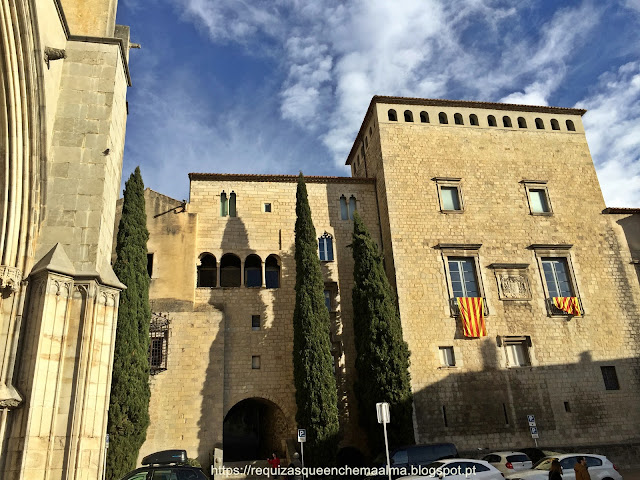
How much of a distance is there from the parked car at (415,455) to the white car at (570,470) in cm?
191

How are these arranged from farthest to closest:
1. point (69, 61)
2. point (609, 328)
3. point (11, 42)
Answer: point (609, 328) → point (69, 61) → point (11, 42)

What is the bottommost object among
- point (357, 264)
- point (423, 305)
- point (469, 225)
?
point (423, 305)

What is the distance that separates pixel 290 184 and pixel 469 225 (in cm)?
843

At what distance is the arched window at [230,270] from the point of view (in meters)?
22.1

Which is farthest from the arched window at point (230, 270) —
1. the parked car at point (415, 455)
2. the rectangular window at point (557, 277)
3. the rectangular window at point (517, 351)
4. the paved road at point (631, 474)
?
the paved road at point (631, 474)

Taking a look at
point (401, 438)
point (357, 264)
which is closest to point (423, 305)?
point (357, 264)

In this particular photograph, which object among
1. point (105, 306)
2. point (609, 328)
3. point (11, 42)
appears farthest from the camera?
point (609, 328)

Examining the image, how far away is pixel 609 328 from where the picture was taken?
71.3ft

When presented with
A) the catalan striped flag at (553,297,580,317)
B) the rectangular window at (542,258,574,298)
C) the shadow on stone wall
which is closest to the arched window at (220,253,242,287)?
the shadow on stone wall

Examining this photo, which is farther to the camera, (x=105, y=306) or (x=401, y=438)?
(x=401, y=438)

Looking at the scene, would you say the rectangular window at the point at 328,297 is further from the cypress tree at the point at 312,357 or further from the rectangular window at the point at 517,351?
the rectangular window at the point at 517,351

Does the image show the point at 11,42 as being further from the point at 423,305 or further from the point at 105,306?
the point at 423,305

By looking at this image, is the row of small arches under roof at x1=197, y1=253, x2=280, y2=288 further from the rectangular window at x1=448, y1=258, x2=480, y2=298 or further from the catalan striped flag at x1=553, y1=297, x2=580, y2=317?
the catalan striped flag at x1=553, y1=297, x2=580, y2=317

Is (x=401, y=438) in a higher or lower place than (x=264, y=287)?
lower
